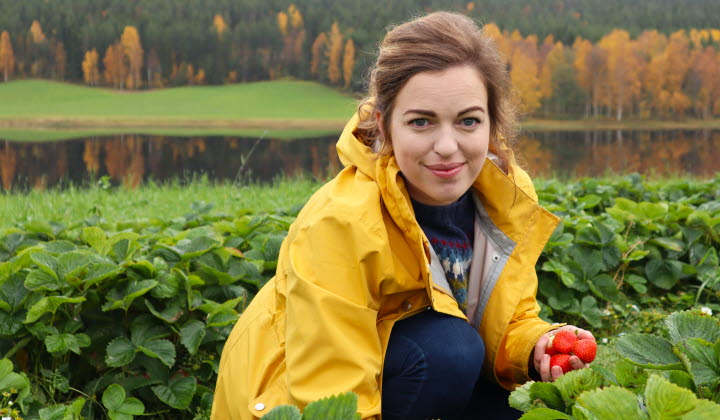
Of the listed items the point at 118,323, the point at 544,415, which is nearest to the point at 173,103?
the point at 118,323

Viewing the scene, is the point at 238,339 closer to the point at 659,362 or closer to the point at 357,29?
the point at 659,362

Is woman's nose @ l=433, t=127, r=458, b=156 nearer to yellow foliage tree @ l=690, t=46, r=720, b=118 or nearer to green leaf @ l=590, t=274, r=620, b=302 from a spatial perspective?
green leaf @ l=590, t=274, r=620, b=302

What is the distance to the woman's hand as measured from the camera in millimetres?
1818

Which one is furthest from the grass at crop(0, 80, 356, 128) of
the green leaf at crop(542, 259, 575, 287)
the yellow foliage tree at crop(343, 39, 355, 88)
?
the green leaf at crop(542, 259, 575, 287)

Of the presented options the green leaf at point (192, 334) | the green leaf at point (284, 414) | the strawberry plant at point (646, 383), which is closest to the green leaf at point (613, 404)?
the strawberry plant at point (646, 383)

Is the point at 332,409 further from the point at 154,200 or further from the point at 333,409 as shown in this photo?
the point at 154,200

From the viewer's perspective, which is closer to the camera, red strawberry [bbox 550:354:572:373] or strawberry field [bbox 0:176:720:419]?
strawberry field [bbox 0:176:720:419]

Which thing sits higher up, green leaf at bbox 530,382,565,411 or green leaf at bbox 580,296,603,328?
green leaf at bbox 530,382,565,411

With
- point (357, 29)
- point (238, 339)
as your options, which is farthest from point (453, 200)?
point (357, 29)

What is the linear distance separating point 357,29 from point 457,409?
31.2 meters

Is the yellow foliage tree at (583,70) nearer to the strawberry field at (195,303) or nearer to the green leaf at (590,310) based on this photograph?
the strawberry field at (195,303)

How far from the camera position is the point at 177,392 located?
2523 millimetres

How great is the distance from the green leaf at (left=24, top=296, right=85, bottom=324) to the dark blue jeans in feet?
3.65

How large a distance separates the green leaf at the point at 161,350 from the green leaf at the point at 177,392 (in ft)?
0.27
